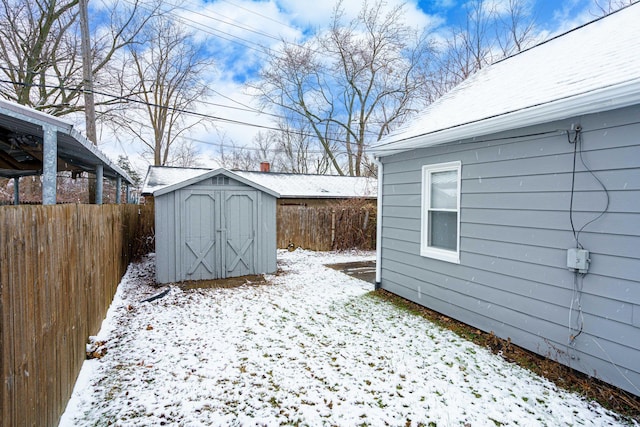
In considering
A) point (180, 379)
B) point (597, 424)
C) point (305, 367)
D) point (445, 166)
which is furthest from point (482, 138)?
point (180, 379)

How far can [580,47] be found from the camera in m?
4.45

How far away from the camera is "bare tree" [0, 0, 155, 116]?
39.9 ft

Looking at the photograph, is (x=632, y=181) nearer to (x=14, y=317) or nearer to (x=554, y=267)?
(x=554, y=267)

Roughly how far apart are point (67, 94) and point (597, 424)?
1785 cm

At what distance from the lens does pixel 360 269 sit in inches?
339

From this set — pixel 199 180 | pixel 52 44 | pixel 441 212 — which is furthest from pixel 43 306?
pixel 52 44

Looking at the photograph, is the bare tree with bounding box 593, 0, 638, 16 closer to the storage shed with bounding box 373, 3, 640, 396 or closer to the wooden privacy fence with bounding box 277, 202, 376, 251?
the storage shed with bounding box 373, 3, 640, 396

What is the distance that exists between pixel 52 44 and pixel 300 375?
53.1 ft

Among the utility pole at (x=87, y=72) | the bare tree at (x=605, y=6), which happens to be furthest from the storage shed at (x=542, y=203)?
the utility pole at (x=87, y=72)

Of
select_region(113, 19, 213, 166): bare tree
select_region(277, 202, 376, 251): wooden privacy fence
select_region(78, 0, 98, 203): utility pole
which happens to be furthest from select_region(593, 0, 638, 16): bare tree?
select_region(78, 0, 98, 203): utility pole

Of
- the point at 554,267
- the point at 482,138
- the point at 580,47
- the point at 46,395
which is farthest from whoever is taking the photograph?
the point at 580,47

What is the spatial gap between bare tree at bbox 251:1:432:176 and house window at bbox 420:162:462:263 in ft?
Result: 47.0

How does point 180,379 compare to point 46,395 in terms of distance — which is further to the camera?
point 180,379

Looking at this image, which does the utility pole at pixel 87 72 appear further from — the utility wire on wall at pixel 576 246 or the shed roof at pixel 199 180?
the utility wire on wall at pixel 576 246
